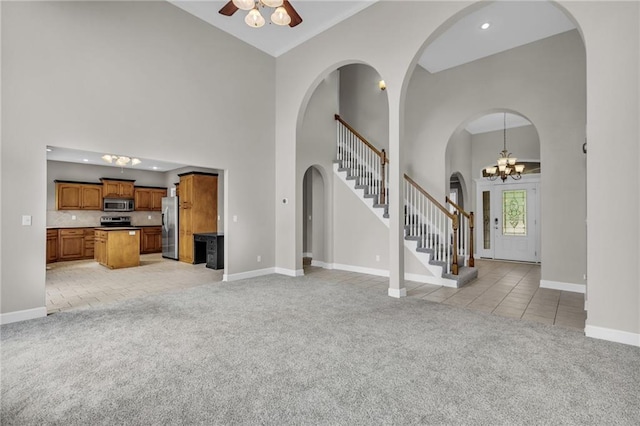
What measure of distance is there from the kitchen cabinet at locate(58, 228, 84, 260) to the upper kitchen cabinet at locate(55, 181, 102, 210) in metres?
0.73

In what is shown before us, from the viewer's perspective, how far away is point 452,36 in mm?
5430

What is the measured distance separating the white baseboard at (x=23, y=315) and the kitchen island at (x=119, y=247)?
3.82 metres

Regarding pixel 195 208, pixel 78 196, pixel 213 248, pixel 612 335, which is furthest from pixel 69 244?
pixel 612 335

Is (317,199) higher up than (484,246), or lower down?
higher up

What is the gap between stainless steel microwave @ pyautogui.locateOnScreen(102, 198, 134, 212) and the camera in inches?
375

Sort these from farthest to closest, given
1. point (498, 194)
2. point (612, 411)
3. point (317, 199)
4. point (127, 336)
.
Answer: point (498, 194) → point (317, 199) → point (127, 336) → point (612, 411)

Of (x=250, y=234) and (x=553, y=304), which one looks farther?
(x=250, y=234)

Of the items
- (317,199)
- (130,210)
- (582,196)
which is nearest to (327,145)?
(317,199)

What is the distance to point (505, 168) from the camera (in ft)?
25.8

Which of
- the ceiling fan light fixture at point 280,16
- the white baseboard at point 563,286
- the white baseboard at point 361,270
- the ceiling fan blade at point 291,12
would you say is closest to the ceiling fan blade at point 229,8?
the ceiling fan light fixture at point 280,16

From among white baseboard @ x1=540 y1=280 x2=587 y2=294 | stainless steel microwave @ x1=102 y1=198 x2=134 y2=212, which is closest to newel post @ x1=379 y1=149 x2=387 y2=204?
white baseboard @ x1=540 y1=280 x2=587 y2=294

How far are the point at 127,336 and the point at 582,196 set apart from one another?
6.85 meters

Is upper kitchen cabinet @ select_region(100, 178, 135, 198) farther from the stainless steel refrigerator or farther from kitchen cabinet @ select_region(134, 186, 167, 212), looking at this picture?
the stainless steel refrigerator

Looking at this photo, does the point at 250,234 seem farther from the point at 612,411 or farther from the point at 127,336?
the point at 612,411
